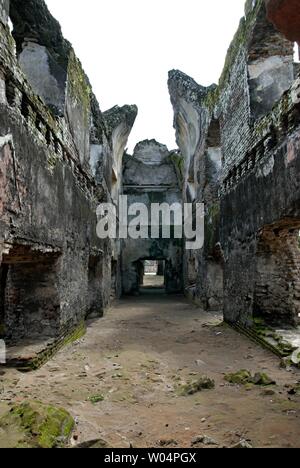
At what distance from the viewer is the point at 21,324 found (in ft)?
18.3

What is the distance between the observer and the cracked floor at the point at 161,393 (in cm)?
279

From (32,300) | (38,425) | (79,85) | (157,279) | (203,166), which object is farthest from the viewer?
(157,279)

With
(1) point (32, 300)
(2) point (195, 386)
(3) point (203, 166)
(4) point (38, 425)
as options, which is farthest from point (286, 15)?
(3) point (203, 166)

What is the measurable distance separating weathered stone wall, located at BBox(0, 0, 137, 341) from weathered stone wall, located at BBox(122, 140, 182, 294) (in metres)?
8.44

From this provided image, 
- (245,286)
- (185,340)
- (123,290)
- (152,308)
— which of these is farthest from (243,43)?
(123,290)

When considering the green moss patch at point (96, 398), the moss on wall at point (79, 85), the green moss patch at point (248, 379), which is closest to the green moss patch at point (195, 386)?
the green moss patch at point (248, 379)

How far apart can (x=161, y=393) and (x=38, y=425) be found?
1555mm

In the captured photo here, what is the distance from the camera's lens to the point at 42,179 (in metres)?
5.02

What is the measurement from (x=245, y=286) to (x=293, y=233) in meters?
1.38

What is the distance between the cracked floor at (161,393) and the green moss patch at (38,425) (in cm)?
12

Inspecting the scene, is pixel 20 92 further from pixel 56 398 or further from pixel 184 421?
pixel 184 421

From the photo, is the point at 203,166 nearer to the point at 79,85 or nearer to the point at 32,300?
the point at 79,85

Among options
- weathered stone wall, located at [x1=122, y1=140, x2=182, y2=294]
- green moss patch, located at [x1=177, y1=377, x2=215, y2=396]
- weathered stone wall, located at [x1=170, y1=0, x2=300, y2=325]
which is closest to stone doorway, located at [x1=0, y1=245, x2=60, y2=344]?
green moss patch, located at [x1=177, y1=377, x2=215, y2=396]

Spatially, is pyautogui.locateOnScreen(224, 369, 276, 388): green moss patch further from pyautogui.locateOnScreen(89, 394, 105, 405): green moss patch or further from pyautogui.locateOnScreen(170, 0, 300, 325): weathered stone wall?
pyautogui.locateOnScreen(170, 0, 300, 325): weathered stone wall
